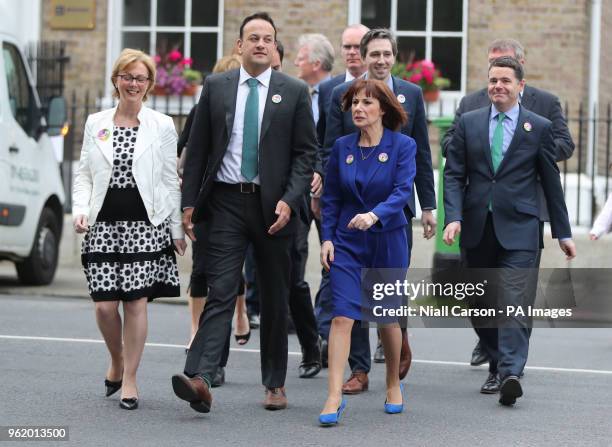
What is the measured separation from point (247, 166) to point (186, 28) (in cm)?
1094

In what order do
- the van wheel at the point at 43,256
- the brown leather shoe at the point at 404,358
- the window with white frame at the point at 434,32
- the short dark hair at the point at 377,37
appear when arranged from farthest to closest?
the window with white frame at the point at 434,32 → the van wheel at the point at 43,256 → the brown leather shoe at the point at 404,358 → the short dark hair at the point at 377,37

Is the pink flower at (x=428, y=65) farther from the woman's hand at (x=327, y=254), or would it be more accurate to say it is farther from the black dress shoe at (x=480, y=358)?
the woman's hand at (x=327, y=254)

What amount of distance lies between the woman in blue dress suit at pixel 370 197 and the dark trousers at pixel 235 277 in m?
0.31

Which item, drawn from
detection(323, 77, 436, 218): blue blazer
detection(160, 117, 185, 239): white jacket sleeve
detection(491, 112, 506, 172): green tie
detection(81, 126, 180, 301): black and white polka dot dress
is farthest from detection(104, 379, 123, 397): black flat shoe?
detection(491, 112, 506, 172): green tie

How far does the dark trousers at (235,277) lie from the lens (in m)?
7.39

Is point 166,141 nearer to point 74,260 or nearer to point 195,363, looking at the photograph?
point 195,363

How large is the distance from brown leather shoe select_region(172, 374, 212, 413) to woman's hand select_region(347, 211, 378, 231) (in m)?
1.06

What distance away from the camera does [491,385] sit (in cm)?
857

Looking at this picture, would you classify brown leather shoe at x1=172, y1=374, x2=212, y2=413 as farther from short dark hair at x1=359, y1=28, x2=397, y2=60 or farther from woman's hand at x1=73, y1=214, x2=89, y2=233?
short dark hair at x1=359, y1=28, x2=397, y2=60

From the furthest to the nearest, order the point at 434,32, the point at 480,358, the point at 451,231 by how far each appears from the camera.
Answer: the point at 434,32 < the point at 480,358 < the point at 451,231

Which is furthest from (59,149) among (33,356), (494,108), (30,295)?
(494,108)

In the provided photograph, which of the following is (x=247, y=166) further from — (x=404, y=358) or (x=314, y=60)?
(x=314, y=60)

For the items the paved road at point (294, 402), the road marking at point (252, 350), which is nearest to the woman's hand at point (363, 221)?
the paved road at point (294, 402)

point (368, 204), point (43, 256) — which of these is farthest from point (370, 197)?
point (43, 256)
